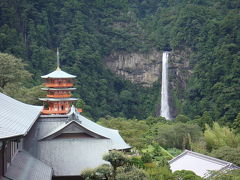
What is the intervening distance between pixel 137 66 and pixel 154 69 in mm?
3493

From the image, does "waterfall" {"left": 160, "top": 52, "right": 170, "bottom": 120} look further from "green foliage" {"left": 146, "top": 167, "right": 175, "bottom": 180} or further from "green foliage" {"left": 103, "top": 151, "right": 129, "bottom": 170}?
"green foliage" {"left": 103, "top": 151, "right": 129, "bottom": 170}

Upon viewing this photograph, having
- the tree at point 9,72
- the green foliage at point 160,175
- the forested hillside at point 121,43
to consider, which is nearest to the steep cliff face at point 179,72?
the forested hillside at point 121,43

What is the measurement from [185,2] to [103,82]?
83.6 feet

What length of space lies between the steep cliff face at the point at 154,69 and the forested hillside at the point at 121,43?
1041 millimetres

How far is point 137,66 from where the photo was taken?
77.8 meters

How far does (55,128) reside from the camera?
59.2 feet

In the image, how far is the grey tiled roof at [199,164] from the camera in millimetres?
21341

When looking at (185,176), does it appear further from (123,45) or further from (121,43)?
(121,43)

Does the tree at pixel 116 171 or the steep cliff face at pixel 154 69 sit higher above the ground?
the steep cliff face at pixel 154 69

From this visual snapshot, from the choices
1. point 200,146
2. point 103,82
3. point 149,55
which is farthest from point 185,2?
point 200,146

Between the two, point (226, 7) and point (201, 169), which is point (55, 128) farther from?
point (226, 7)

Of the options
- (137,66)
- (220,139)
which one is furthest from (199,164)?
(137,66)

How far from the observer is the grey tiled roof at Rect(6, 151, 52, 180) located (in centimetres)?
1269

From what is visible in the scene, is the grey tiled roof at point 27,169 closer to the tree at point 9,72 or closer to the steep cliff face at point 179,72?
the tree at point 9,72
